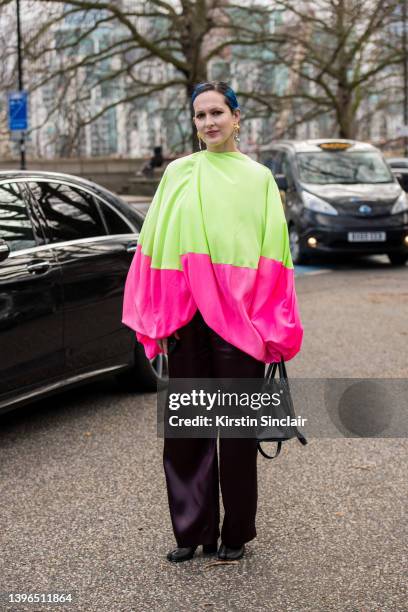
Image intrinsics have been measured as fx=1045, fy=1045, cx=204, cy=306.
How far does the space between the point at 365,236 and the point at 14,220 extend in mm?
9202

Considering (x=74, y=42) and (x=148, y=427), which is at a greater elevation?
(x=74, y=42)

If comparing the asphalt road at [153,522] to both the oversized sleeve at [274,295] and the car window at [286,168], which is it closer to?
the oversized sleeve at [274,295]

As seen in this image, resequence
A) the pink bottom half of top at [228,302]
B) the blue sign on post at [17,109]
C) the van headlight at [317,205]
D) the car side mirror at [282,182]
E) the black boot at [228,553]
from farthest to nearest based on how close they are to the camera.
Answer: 1. the blue sign on post at [17,109]
2. the car side mirror at [282,182]
3. the van headlight at [317,205]
4. the black boot at [228,553]
5. the pink bottom half of top at [228,302]

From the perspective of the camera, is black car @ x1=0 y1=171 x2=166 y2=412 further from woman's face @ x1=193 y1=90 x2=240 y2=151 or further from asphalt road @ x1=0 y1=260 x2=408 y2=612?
woman's face @ x1=193 y1=90 x2=240 y2=151

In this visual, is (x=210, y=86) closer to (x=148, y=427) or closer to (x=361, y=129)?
(x=148, y=427)

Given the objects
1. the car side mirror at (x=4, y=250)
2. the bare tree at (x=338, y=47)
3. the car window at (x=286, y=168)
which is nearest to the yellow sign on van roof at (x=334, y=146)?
the car window at (x=286, y=168)

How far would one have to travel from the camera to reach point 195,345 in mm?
3650

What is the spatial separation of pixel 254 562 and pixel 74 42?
28.3 m

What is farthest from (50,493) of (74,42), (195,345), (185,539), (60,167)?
(60,167)

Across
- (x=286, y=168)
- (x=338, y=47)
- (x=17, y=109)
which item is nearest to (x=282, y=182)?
(x=286, y=168)

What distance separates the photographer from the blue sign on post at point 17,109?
1158 inches

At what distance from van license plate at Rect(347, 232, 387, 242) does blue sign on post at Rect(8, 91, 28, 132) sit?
681 inches

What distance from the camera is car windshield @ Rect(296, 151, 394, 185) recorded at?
15289 millimetres

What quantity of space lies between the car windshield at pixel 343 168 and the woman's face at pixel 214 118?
11671 mm
